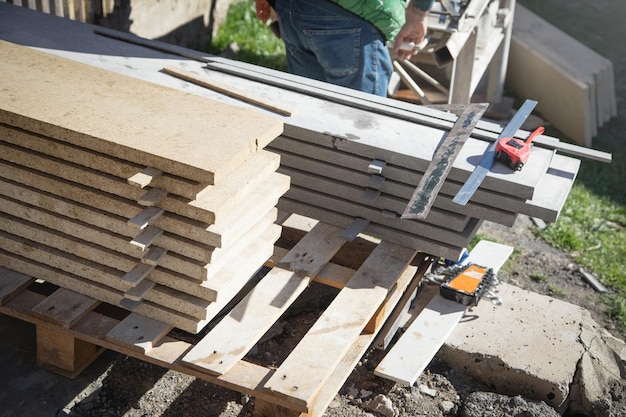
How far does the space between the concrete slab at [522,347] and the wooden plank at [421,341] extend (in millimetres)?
115

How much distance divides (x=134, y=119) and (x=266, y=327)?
3.14 ft

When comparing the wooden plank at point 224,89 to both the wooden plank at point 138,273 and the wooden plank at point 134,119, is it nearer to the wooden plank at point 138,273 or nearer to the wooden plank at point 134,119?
the wooden plank at point 134,119

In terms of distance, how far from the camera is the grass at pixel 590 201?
16.0 ft

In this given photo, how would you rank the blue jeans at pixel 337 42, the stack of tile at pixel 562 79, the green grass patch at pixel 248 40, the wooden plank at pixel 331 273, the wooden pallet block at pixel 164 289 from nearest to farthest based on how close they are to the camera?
the wooden pallet block at pixel 164 289, the wooden plank at pixel 331 273, the blue jeans at pixel 337 42, the stack of tile at pixel 562 79, the green grass patch at pixel 248 40

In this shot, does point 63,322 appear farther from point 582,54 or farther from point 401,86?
point 582,54

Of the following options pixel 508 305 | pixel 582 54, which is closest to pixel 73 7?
pixel 508 305

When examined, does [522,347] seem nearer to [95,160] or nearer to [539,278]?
[539,278]

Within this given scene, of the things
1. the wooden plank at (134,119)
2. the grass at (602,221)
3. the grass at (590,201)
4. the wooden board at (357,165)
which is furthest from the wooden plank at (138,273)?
the grass at (602,221)

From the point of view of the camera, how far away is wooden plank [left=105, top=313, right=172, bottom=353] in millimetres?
3059

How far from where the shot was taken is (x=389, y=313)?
3.56 m

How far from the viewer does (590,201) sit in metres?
5.60

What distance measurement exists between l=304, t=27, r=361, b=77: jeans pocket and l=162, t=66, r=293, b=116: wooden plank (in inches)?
22.7

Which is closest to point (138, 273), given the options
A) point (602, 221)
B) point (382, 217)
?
point (382, 217)

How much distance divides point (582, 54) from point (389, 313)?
170 inches
